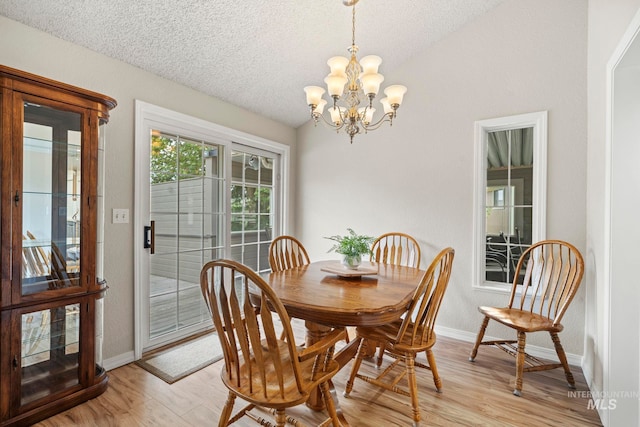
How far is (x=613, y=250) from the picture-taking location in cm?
178

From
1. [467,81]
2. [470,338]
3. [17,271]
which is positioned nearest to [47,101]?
[17,271]

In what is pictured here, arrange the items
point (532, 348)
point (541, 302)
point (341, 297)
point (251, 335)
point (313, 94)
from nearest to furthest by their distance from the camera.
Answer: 1. point (251, 335)
2. point (341, 297)
3. point (313, 94)
4. point (541, 302)
5. point (532, 348)

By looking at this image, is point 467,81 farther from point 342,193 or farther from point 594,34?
point 342,193

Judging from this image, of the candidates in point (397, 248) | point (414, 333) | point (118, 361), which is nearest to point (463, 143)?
point (397, 248)

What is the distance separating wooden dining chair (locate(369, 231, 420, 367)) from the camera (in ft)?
10.2

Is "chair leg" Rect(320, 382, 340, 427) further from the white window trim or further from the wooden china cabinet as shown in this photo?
the white window trim

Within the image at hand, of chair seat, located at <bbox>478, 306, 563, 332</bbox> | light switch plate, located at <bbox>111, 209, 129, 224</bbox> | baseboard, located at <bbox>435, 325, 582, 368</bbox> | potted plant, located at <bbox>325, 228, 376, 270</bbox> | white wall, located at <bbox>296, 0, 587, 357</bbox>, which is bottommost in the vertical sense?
baseboard, located at <bbox>435, 325, 582, 368</bbox>

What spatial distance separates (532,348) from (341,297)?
216 cm

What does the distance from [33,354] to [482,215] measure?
3.58 meters

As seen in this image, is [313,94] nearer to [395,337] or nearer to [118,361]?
[395,337]

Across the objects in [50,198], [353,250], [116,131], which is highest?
[116,131]

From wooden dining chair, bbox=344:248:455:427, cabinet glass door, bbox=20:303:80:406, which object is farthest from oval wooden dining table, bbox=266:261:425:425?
cabinet glass door, bbox=20:303:80:406

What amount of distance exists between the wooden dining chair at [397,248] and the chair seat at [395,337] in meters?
1.05

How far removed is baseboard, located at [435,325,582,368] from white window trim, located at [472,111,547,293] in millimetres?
483
